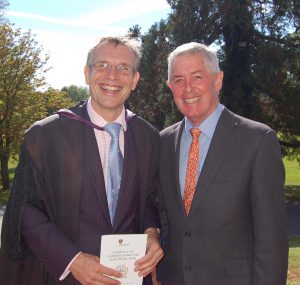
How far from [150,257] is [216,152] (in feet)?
2.87

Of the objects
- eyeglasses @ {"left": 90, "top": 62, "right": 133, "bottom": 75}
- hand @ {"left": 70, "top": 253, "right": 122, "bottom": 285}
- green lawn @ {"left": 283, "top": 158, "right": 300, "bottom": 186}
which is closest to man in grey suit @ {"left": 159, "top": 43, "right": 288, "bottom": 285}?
eyeglasses @ {"left": 90, "top": 62, "right": 133, "bottom": 75}

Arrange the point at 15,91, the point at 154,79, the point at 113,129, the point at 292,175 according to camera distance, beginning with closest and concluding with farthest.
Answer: the point at 113,129
the point at 154,79
the point at 15,91
the point at 292,175

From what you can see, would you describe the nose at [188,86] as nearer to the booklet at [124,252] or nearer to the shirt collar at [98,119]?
the shirt collar at [98,119]

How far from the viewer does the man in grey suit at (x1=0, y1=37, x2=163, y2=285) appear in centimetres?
280

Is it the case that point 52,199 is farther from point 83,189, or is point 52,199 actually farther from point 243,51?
point 243,51

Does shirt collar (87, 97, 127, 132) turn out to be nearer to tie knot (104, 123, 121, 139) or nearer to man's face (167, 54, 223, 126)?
tie knot (104, 123, 121, 139)

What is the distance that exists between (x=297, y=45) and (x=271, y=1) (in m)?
2.22

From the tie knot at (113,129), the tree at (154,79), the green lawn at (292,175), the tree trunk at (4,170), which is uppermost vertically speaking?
the tree at (154,79)

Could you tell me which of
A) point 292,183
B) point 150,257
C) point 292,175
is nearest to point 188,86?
point 150,257

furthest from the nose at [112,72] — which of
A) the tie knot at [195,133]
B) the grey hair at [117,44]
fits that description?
the tie knot at [195,133]

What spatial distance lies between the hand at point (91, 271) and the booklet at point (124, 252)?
4cm

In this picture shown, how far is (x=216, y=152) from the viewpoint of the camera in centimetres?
311

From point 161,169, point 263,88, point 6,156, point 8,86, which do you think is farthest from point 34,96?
point 161,169

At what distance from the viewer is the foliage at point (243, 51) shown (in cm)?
1766
